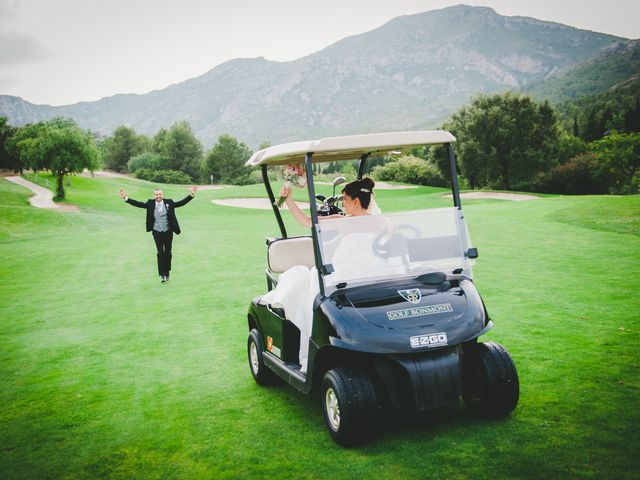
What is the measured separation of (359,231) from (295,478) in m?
1.79

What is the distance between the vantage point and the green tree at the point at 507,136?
1753 inches

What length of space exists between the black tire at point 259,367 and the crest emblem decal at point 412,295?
5.87 feet

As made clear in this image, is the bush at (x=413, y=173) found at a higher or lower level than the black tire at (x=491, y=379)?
higher

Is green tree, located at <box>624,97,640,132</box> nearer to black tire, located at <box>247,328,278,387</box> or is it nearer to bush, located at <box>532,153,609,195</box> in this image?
bush, located at <box>532,153,609,195</box>

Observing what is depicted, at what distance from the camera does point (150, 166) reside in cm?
7881

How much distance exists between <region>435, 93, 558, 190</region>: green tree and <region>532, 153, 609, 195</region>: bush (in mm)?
1215

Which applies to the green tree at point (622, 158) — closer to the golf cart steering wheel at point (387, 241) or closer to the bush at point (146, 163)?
the golf cart steering wheel at point (387, 241)

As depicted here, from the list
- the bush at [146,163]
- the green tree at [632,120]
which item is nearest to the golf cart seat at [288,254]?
the green tree at [632,120]

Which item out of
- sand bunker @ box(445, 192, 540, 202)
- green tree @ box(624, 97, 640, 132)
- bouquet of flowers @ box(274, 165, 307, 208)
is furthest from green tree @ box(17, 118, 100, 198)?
green tree @ box(624, 97, 640, 132)

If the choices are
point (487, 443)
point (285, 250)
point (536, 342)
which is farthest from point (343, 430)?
point (536, 342)

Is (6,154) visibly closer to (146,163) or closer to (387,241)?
(146,163)

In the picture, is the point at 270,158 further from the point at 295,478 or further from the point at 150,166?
the point at 150,166

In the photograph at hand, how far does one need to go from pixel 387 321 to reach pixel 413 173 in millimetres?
47108

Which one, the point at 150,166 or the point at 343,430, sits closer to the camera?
the point at 343,430
